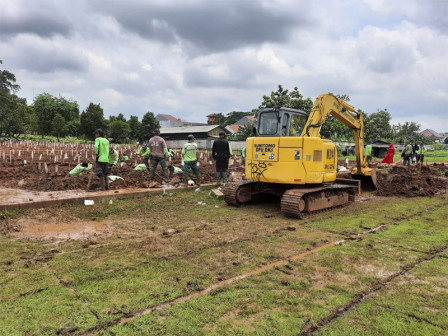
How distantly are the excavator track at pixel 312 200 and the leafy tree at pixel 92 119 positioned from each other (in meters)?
44.7

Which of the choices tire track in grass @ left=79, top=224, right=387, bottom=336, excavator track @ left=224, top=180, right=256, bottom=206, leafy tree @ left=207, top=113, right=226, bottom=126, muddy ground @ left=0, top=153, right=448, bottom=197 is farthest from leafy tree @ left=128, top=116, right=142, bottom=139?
tire track in grass @ left=79, top=224, right=387, bottom=336

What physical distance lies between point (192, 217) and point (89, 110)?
4628cm

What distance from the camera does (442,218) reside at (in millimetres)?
7453

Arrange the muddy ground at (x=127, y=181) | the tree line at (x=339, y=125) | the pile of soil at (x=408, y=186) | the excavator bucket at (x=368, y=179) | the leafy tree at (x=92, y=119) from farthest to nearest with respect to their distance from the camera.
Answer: the leafy tree at (x=92, y=119), the tree line at (x=339, y=125), the excavator bucket at (x=368, y=179), the pile of soil at (x=408, y=186), the muddy ground at (x=127, y=181)

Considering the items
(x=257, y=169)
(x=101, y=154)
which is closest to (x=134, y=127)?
(x=101, y=154)

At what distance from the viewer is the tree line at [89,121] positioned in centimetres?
3934

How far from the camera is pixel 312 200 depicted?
7.61 meters

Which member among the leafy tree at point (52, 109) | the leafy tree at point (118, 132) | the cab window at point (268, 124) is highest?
the leafy tree at point (52, 109)

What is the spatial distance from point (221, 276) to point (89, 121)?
48.6 m

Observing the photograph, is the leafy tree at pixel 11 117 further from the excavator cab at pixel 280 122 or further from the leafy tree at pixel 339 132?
the excavator cab at pixel 280 122

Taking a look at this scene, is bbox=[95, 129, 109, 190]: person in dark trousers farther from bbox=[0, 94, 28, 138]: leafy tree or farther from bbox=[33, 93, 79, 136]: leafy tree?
bbox=[33, 93, 79, 136]: leafy tree

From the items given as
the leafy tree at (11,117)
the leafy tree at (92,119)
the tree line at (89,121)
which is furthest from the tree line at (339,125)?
the leafy tree at (11,117)

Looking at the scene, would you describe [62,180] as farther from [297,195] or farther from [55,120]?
[55,120]

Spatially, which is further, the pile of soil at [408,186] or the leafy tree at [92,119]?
the leafy tree at [92,119]
